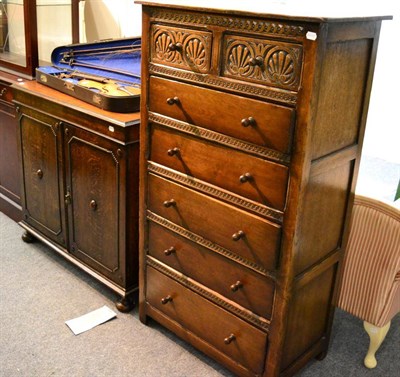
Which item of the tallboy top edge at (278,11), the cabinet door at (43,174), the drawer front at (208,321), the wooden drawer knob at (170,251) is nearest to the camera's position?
the tallboy top edge at (278,11)

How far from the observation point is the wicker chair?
212 centimetres

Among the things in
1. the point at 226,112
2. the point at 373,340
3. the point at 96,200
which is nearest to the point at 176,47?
the point at 226,112

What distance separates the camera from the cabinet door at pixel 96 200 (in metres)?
2.40

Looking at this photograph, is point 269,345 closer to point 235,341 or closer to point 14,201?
point 235,341

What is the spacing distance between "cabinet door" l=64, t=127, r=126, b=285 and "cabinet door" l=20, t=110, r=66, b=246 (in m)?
0.10

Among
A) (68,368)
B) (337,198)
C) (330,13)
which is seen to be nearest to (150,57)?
(330,13)

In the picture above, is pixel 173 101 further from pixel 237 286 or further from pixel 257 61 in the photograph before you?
pixel 237 286

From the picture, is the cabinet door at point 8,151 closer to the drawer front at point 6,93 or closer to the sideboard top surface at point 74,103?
the drawer front at point 6,93

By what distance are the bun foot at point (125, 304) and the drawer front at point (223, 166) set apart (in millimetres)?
797

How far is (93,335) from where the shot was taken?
2432 millimetres

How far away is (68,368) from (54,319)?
36 cm

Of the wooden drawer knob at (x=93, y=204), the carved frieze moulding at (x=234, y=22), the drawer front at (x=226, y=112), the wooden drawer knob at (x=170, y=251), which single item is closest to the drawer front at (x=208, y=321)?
the wooden drawer knob at (x=170, y=251)

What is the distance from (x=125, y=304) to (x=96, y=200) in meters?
0.52

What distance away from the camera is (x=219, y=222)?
6.45 ft
